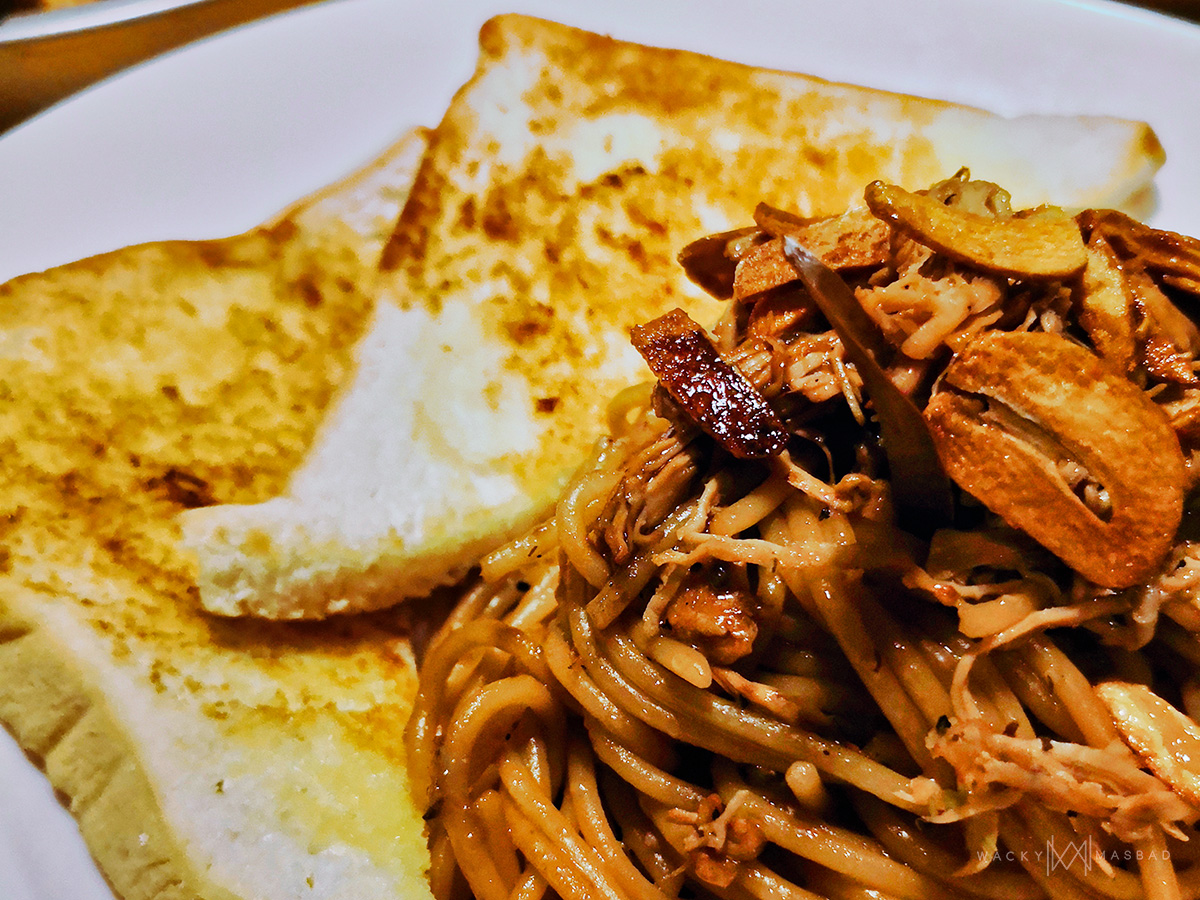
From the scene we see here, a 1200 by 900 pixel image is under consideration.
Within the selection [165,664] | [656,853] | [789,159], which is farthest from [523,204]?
[656,853]

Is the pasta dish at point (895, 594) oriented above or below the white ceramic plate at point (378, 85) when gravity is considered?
below

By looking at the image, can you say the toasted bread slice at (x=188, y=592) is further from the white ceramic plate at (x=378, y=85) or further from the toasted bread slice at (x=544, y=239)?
the white ceramic plate at (x=378, y=85)

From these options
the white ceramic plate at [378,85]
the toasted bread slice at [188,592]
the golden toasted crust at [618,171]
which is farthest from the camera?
the white ceramic plate at [378,85]

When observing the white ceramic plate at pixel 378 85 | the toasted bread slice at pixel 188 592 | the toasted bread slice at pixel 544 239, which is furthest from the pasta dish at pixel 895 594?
the white ceramic plate at pixel 378 85

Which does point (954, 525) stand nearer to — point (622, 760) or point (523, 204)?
point (622, 760)

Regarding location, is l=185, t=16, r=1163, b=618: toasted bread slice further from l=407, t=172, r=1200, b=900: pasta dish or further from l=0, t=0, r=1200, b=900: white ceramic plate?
l=407, t=172, r=1200, b=900: pasta dish

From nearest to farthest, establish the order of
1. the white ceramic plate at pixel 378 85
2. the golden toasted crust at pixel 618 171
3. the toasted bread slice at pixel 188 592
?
the toasted bread slice at pixel 188 592 < the golden toasted crust at pixel 618 171 < the white ceramic plate at pixel 378 85

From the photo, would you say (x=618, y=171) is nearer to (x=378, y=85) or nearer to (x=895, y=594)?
(x=378, y=85)
